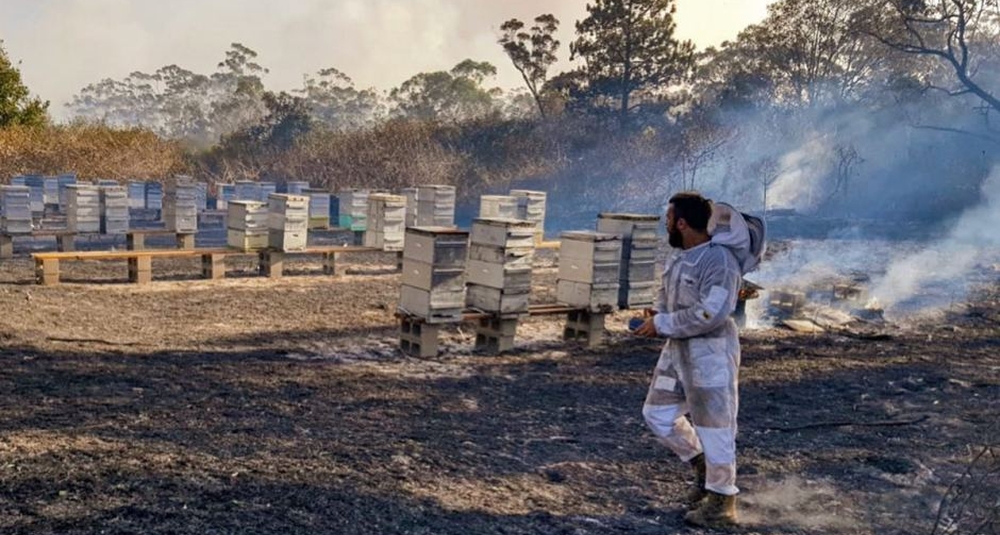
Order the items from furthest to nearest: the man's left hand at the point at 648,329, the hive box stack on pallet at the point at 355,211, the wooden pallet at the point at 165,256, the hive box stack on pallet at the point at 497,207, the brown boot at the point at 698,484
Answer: the hive box stack on pallet at the point at 355,211
the hive box stack on pallet at the point at 497,207
the wooden pallet at the point at 165,256
the brown boot at the point at 698,484
the man's left hand at the point at 648,329

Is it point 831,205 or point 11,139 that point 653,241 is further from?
point 11,139

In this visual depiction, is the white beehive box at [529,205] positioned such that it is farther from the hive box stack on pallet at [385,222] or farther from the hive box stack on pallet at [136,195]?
the hive box stack on pallet at [136,195]

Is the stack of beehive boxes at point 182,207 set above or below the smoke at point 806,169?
below

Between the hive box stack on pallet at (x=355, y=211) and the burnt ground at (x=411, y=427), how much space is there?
13.4 feet

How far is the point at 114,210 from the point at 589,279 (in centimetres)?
758

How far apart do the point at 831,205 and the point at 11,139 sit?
73.0 feet

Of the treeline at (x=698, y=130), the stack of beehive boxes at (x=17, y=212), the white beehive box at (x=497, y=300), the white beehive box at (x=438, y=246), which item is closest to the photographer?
the white beehive box at (x=438, y=246)

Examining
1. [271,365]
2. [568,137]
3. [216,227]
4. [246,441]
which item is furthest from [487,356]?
[568,137]

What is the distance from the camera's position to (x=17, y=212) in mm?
11828

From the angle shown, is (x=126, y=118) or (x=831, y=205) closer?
(x=831, y=205)

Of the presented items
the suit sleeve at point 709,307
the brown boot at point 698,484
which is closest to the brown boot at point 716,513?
the brown boot at point 698,484

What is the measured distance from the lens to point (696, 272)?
409cm

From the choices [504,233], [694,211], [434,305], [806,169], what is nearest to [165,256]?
[434,305]

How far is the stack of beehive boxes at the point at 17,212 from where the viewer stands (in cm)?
1170
